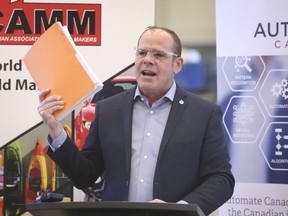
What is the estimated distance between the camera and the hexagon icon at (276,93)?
12.8ft

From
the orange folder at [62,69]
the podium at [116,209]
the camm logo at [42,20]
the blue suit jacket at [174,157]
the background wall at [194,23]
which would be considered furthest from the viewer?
the background wall at [194,23]

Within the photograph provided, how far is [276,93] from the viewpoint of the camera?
391cm

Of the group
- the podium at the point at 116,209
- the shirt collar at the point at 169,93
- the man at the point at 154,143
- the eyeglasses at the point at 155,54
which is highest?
the eyeglasses at the point at 155,54

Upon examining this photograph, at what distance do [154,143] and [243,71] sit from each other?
5.58 feet

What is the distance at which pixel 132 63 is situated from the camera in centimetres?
408

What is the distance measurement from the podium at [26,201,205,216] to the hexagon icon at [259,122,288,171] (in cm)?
233

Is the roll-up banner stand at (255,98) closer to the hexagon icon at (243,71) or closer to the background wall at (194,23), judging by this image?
the hexagon icon at (243,71)

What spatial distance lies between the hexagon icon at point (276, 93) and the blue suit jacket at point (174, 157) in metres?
1.43

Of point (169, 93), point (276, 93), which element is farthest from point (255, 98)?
point (169, 93)

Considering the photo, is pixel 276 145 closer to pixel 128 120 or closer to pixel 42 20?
pixel 128 120

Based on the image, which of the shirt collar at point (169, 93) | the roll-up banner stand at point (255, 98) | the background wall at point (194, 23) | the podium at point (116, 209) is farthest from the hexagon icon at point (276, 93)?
the podium at point (116, 209)

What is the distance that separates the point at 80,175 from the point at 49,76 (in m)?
0.51

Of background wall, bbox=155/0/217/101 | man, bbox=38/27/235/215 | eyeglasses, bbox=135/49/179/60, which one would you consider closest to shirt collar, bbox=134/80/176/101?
man, bbox=38/27/235/215

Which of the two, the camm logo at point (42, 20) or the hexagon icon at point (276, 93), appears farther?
the camm logo at point (42, 20)
